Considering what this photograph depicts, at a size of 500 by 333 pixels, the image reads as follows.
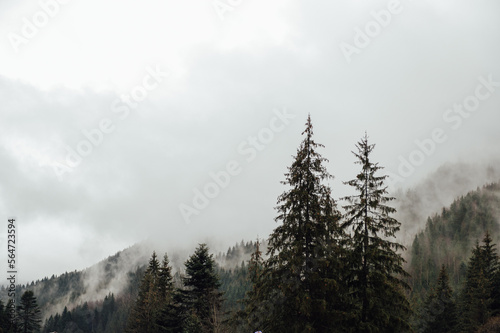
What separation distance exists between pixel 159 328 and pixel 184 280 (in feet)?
21.8

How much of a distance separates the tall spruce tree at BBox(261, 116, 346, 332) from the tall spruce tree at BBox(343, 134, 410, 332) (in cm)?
121

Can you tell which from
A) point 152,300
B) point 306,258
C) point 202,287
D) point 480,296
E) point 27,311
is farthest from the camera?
point 27,311

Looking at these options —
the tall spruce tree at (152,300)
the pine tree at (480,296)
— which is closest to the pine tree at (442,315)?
the pine tree at (480,296)

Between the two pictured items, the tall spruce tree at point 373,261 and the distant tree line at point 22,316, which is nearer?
the tall spruce tree at point 373,261

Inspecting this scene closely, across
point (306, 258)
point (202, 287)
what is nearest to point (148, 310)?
point (202, 287)

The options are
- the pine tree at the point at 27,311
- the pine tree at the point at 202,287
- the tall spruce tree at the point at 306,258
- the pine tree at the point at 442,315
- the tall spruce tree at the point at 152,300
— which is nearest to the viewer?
the tall spruce tree at the point at 306,258

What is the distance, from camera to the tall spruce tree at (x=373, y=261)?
17531 mm

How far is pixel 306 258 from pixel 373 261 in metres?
3.60

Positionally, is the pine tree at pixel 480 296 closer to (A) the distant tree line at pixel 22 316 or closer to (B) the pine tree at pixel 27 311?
(A) the distant tree line at pixel 22 316

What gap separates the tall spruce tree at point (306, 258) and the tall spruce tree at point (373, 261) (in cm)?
121

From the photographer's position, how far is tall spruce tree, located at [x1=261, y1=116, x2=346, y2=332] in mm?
16188

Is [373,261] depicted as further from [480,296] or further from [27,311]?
[27,311]

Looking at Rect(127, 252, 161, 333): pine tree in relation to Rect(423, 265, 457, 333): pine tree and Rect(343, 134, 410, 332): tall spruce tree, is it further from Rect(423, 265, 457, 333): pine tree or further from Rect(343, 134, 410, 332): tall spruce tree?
Rect(423, 265, 457, 333): pine tree

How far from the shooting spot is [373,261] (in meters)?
17.9
